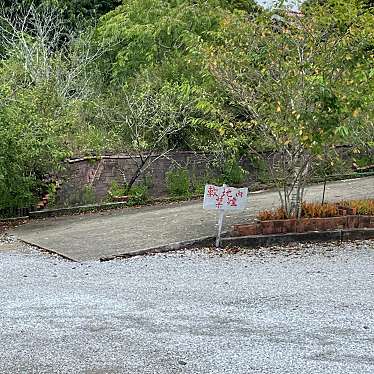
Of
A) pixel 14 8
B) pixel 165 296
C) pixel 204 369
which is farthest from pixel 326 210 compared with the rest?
pixel 14 8

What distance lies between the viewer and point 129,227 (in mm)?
11117

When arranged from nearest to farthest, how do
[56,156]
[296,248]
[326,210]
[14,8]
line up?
[296,248]
[326,210]
[56,156]
[14,8]

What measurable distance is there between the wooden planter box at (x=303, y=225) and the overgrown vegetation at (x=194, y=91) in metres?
0.33

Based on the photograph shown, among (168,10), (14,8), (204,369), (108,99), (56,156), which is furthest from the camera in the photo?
(14,8)

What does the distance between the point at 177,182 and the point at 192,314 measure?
9268mm

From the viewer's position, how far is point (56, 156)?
12.5 m

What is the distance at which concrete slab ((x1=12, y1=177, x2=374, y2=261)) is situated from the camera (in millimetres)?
9508

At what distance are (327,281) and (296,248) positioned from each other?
2.06 meters

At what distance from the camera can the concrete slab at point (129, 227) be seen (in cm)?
951

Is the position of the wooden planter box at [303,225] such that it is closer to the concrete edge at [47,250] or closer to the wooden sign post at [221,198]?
the wooden sign post at [221,198]

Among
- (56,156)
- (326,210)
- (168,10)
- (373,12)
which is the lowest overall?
(326,210)

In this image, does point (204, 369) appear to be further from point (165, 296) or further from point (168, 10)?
point (168, 10)

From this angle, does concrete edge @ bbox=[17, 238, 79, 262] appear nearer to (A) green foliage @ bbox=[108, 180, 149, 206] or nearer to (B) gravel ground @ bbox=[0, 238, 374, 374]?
(B) gravel ground @ bbox=[0, 238, 374, 374]

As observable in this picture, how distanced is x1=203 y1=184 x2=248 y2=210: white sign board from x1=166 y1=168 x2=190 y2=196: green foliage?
18.6 feet
